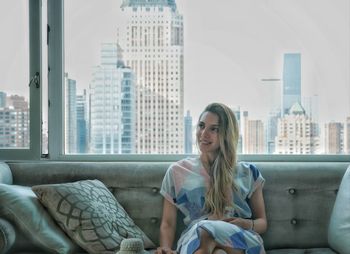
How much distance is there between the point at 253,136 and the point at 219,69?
43 cm

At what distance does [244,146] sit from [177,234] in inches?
28.6

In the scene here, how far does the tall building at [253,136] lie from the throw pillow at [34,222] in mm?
1201

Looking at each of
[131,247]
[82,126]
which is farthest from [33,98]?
[131,247]

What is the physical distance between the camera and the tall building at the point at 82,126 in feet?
10.3


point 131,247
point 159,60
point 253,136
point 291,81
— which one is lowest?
point 131,247

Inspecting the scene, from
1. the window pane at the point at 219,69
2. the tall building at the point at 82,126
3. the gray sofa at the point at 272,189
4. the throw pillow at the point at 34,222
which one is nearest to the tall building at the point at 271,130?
the window pane at the point at 219,69

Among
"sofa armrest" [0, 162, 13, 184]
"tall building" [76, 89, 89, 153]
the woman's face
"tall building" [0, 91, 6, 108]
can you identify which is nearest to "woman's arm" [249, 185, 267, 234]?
the woman's face

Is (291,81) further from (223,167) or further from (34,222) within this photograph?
(34,222)

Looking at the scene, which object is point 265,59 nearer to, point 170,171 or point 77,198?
point 170,171

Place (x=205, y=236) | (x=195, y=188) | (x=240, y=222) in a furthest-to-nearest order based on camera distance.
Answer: (x=195, y=188) → (x=240, y=222) → (x=205, y=236)

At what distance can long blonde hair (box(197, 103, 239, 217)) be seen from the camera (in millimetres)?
2502

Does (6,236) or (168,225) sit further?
(168,225)

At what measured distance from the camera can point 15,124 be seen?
315cm

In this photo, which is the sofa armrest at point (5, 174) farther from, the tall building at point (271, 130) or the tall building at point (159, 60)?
the tall building at point (271, 130)
